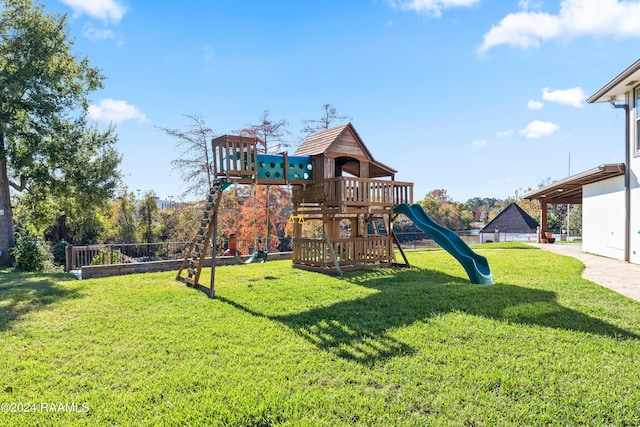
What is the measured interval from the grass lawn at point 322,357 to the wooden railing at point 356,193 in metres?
3.42

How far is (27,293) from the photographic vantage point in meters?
7.52

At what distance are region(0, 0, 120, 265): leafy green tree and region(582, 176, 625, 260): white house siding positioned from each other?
764 inches

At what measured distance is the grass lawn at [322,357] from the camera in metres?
2.98

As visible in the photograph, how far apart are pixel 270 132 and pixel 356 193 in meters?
14.3

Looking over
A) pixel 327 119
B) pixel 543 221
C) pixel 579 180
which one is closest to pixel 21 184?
pixel 327 119

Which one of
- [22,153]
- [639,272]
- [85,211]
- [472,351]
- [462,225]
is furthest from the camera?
[462,225]

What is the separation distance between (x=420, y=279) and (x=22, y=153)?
14.5 meters

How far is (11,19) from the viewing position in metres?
14.2

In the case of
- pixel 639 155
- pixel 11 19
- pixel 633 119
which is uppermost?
pixel 11 19

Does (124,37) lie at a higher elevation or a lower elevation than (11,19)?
lower

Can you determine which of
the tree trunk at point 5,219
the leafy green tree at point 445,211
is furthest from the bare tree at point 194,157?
the leafy green tree at point 445,211

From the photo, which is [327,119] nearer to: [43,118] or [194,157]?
[194,157]

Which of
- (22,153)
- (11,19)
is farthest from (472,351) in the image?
(11,19)

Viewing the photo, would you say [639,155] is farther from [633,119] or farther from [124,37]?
[124,37]
